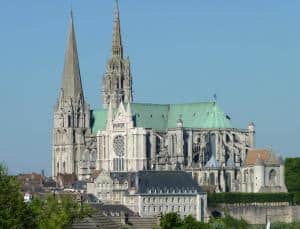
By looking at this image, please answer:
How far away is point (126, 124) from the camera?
16350cm

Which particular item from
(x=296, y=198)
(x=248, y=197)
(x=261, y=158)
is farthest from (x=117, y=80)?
(x=296, y=198)

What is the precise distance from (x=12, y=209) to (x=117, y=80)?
10856cm

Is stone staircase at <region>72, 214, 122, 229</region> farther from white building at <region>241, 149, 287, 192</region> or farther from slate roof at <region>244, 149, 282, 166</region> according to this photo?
slate roof at <region>244, 149, 282, 166</region>

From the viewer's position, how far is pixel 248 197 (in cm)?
14750


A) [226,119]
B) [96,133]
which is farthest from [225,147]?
[96,133]

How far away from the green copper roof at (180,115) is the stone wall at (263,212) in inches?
840

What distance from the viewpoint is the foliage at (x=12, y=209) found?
213 ft

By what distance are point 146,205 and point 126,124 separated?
115 ft

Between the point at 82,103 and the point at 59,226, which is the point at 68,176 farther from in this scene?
the point at 59,226

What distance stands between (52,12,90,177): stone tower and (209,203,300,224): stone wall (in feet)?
116

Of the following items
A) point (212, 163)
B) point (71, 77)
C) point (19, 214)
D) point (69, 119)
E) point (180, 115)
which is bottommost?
point (19, 214)

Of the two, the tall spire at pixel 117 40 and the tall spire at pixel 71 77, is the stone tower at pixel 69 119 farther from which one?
the tall spire at pixel 117 40

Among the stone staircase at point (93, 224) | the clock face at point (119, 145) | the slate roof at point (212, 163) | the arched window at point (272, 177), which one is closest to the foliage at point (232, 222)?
the arched window at point (272, 177)

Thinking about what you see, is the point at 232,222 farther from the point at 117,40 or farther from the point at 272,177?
the point at 117,40
